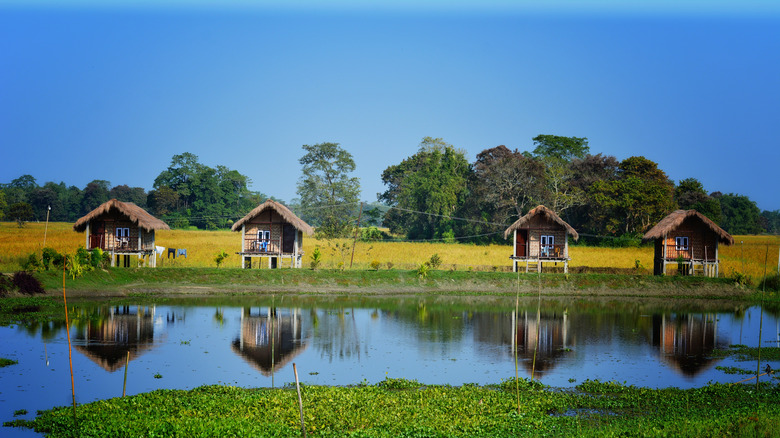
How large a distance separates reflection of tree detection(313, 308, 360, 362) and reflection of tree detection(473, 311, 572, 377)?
4.29m

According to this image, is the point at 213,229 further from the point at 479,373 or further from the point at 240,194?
the point at 479,373

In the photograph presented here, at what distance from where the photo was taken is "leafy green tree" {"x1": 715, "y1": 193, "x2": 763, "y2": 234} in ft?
266

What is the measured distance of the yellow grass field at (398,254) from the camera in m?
39.3

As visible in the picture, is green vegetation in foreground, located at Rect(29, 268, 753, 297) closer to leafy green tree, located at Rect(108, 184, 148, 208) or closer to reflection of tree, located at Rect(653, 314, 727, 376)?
reflection of tree, located at Rect(653, 314, 727, 376)

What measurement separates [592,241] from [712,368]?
135 ft

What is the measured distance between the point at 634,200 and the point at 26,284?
146 ft

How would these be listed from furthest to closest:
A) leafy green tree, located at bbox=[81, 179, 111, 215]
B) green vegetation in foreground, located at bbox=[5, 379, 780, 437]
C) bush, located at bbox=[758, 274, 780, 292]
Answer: leafy green tree, located at bbox=[81, 179, 111, 215] < bush, located at bbox=[758, 274, 780, 292] < green vegetation in foreground, located at bbox=[5, 379, 780, 437]

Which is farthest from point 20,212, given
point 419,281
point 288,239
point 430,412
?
point 430,412

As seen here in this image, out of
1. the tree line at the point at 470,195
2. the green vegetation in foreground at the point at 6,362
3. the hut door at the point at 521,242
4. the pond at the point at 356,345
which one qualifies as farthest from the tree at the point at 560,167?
the green vegetation in foreground at the point at 6,362

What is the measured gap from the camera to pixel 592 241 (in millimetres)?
58812

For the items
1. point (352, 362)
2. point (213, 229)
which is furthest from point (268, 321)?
point (213, 229)

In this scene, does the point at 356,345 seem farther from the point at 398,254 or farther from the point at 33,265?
the point at 398,254

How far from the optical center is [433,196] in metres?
62.3

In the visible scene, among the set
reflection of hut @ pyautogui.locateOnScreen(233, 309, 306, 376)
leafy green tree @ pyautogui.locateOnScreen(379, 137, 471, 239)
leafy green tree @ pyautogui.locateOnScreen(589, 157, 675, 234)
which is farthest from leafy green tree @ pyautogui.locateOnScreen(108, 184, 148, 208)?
reflection of hut @ pyautogui.locateOnScreen(233, 309, 306, 376)
